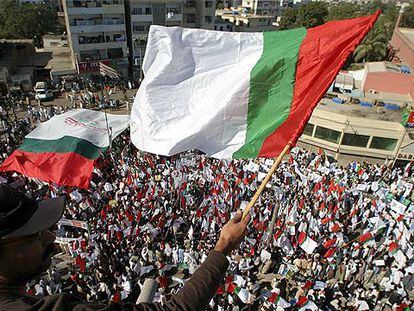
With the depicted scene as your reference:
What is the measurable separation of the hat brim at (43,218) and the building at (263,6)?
89.7m

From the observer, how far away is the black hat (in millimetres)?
1695

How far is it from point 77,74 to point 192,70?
111 feet

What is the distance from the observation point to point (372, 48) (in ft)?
128

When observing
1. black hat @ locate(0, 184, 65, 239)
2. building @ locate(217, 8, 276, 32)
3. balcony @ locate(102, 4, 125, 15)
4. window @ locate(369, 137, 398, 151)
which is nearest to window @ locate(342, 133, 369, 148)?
window @ locate(369, 137, 398, 151)

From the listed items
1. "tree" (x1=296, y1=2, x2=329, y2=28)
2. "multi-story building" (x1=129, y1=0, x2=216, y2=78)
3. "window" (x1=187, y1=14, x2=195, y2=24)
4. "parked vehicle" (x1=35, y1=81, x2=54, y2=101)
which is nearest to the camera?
"parked vehicle" (x1=35, y1=81, x2=54, y2=101)

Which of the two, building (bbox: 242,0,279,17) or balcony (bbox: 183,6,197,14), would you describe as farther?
building (bbox: 242,0,279,17)

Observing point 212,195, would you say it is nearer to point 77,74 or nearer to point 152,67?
point 152,67

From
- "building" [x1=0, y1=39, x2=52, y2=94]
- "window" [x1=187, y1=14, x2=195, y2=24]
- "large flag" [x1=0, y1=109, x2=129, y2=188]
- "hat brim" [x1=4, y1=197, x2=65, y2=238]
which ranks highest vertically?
"hat brim" [x1=4, y1=197, x2=65, y2=238]

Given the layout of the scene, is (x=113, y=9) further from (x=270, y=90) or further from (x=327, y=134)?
(x=270, y=90)

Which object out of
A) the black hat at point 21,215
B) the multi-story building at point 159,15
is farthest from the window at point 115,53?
the black hat at point 21,215

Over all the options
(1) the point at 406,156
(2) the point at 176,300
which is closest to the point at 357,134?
(1) the point at 406,156

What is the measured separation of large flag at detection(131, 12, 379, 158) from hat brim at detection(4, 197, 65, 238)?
405 cm

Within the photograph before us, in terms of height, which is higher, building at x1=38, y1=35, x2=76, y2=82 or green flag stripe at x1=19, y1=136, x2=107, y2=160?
green flag stripe at x1=19, y1=136, x2=107, y2=160

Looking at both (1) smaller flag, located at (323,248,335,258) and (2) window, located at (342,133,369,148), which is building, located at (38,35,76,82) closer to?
(2) window, located at (342,133,369,148)
